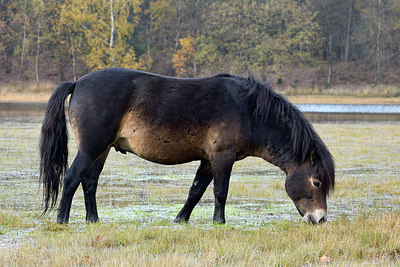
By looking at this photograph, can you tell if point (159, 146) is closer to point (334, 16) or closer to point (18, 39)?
point (18, 39)

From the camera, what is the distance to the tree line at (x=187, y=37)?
62.9 m

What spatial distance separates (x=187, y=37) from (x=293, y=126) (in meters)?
63.9

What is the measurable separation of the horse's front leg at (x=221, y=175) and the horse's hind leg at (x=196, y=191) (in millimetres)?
367

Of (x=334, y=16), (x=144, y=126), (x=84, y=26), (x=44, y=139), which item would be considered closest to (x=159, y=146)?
(x=144, y=126)

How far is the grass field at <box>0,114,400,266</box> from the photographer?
18.5 ft

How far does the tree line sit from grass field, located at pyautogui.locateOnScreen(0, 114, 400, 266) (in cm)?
4927

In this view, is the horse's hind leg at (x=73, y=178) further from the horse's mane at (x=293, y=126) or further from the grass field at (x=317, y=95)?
the grass field at (x=317, y=95)

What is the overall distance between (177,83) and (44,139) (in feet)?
6.13

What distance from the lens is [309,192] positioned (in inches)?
298

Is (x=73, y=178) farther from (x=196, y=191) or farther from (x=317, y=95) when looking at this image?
(x=317, y=95)

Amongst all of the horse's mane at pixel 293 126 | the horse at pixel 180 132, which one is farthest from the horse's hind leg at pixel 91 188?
the horse's mane at pixel 293 126

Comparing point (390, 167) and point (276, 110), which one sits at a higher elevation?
point (276, 110)

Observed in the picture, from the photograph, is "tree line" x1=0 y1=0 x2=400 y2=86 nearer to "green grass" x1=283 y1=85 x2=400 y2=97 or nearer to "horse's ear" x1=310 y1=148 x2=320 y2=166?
"green grass" x1=283 y1=85 x2=400 y2=97

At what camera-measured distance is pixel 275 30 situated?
68500mm
